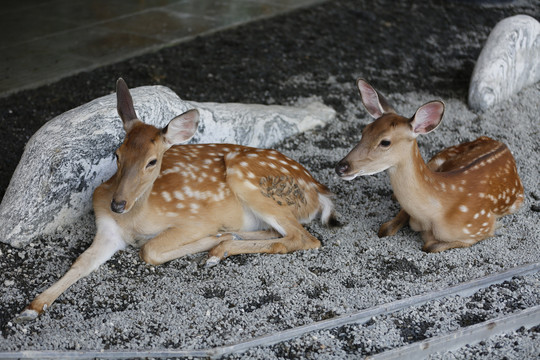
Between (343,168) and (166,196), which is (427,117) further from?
(166,196)

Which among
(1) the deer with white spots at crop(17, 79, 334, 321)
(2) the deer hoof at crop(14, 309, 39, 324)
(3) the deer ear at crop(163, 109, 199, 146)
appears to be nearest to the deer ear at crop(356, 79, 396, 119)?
(1) the deer with white spots at crop(17, 79, 334, 321)

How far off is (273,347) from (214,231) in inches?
40.5

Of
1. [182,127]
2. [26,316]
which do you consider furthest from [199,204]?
[26,316]

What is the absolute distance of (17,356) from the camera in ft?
9.61

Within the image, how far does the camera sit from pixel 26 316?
3295 millimetres

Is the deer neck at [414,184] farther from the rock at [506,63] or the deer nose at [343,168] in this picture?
the rock at [506,63]

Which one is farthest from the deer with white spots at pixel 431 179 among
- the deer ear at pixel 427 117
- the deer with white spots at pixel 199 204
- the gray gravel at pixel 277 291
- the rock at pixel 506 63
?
the rock at pixel 506 63

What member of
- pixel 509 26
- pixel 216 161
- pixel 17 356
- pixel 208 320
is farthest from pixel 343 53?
pixel 17 356

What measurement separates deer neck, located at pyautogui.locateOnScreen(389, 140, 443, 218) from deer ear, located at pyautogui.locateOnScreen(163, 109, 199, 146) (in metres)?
1.07

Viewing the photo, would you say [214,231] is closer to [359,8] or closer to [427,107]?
[427,107]

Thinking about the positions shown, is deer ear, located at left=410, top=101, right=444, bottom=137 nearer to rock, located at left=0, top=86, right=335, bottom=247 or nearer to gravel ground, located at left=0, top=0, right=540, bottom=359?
gravel ground, located at left=0, top=0, right=540, bottom=359

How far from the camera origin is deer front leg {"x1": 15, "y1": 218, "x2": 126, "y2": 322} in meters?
3.36

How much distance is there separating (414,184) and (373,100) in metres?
0.52

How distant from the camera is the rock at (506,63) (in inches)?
232
